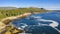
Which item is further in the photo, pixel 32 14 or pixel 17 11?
pixel 32 14

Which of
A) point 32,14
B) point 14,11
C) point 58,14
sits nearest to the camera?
point 58,14

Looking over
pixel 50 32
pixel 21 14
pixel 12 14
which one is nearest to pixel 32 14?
pixel 21 14

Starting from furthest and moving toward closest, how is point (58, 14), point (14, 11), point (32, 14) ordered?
1. point (32, 14)
2. point (14, 11)
3. point (58, 14)

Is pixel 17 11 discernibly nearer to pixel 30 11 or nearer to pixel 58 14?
→ pixel 30 11

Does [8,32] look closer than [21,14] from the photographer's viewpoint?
Yes

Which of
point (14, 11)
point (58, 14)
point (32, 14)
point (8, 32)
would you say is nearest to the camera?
point (8, 32)

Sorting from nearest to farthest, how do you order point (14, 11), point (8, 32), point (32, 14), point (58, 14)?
point (8, 32) → point (58, 14) → point (14, 11) → point (32, 14)

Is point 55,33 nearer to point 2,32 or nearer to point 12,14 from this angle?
point 2,32

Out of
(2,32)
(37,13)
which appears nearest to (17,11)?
(37,13)
